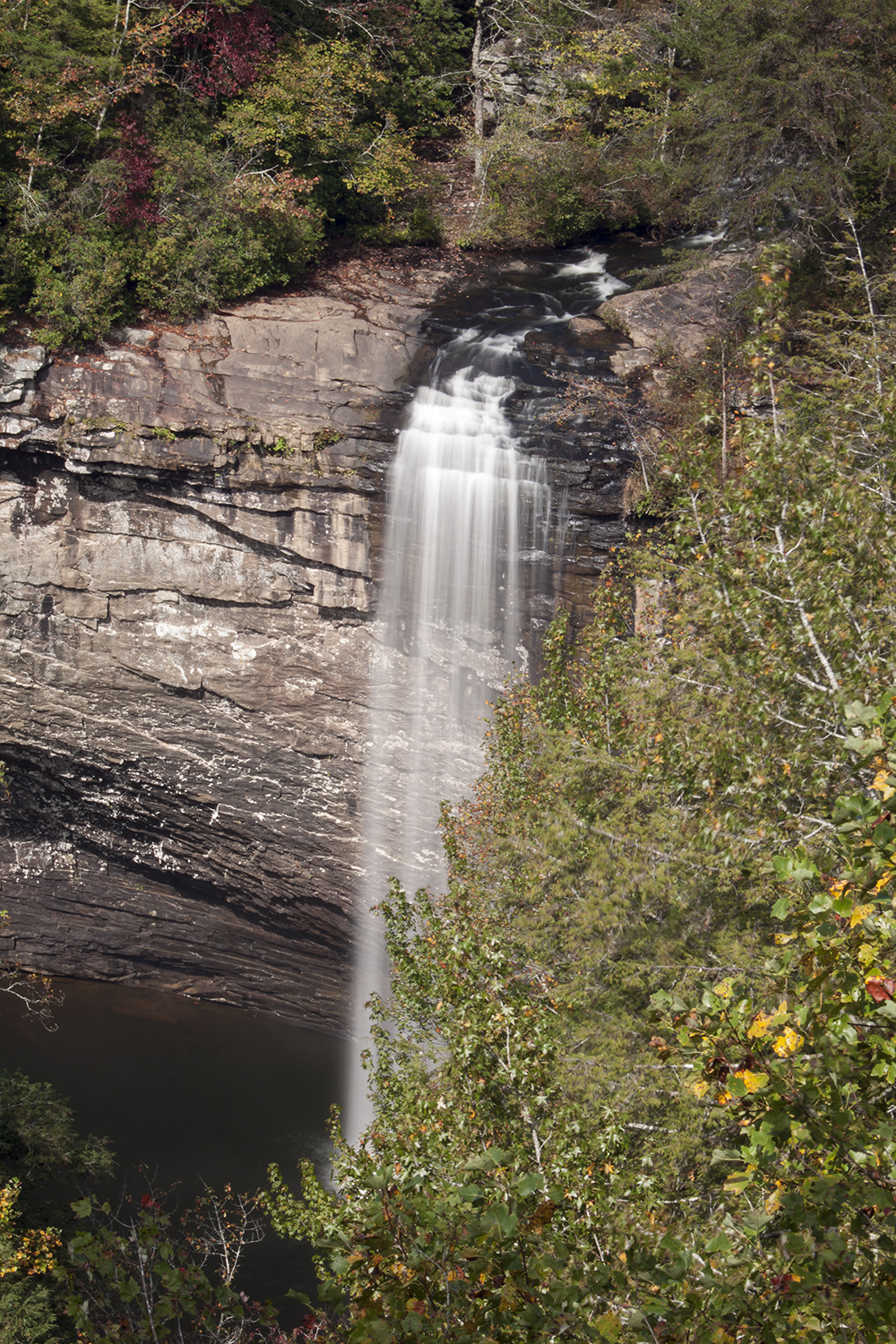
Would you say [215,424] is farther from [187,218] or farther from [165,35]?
[165,35]

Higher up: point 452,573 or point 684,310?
point 684,310

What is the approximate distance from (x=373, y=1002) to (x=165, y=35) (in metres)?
17.0

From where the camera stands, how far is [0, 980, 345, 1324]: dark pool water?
16.1m

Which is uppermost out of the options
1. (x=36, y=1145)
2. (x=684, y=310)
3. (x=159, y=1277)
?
(x=684, y=310)

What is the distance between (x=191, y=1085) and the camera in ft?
59.9

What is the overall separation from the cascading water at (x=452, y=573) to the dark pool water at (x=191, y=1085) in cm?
644

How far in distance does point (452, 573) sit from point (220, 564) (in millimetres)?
4094

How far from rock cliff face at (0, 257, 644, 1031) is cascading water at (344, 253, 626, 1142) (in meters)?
0.44

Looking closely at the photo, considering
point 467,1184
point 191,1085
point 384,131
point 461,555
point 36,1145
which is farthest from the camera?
point 384,131

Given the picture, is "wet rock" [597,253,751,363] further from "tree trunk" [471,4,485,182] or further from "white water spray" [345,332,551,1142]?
"tree trunk" [471,4,485,182]

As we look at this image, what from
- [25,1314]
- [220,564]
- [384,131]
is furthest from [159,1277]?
[384,131]

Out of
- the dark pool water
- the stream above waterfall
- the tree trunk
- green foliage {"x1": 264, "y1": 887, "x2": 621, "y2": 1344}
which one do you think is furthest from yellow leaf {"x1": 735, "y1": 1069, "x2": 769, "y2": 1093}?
the tree trunk

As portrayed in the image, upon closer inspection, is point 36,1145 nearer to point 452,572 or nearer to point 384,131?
point 452,572

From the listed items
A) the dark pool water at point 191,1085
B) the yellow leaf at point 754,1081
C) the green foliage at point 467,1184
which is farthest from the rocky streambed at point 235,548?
the yellow leaf at point 754,1081
